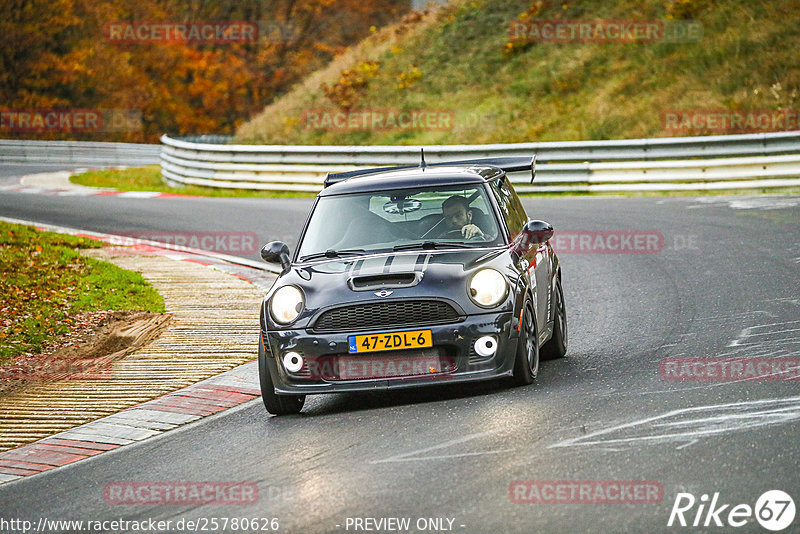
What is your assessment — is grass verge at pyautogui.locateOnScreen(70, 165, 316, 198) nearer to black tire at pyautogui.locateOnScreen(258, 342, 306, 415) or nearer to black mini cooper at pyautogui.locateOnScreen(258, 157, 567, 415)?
black mini cooper at pyautogui.locateOnScreen(258, 157, 567, 415)

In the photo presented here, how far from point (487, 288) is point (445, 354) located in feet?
1.73

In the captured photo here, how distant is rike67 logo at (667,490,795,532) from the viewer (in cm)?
470

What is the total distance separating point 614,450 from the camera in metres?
5.89

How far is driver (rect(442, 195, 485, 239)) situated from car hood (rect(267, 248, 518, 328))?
37 cm

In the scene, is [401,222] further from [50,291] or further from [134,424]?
[50,291]

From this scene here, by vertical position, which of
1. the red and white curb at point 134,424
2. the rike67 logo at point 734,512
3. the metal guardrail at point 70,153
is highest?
the metal guardrail at point 70,153

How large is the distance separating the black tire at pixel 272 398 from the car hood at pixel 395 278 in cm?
39

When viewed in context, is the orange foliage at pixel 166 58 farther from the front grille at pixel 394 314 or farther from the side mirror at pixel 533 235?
the front grille at pixel 394 314

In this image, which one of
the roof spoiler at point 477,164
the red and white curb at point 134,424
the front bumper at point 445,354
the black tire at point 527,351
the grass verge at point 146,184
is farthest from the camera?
the grass verge at point 146,184

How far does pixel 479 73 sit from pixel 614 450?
97.4ft

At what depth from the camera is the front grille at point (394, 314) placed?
7312mm

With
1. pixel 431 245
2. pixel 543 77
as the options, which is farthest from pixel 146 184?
pixel 431 245

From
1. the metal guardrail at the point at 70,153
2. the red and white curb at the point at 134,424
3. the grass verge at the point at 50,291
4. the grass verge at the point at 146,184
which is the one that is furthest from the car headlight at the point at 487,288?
the metal guardrail at the point at 70,153

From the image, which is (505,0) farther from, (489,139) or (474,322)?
(474,322)
